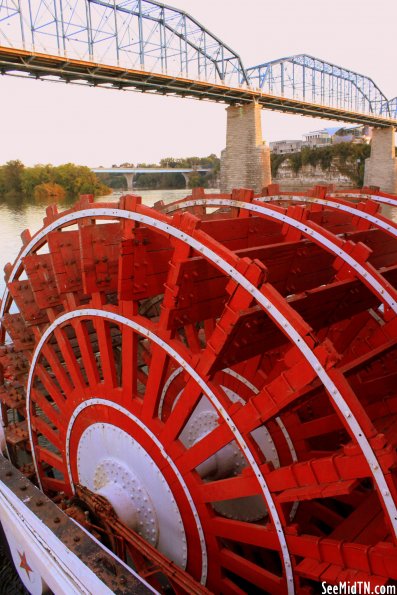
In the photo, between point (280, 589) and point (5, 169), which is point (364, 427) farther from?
point (5, 169)

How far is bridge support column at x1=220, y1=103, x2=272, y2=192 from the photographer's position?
18719mm

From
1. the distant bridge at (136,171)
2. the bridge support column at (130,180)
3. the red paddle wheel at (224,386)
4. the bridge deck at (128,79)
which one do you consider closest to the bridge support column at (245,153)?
→ the bridge deck at (128,79)

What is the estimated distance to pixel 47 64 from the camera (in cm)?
1345

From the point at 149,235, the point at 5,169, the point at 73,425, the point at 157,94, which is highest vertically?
the point at 157,94

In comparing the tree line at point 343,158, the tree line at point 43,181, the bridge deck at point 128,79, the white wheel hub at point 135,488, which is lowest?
the white wheel hub at point 135,488

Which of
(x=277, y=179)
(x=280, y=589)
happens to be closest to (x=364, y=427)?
(x=280, y=589)

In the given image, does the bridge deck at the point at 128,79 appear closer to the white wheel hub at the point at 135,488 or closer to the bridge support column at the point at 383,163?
the bridge support column at the point at 383,163

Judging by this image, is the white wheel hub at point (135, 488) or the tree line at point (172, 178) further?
the tree line at point (172, 178)

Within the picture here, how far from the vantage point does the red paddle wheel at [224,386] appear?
1.95 m

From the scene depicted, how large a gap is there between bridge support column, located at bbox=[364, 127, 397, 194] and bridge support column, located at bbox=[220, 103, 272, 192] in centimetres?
976

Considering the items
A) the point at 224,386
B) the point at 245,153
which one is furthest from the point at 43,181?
the point at 224,386

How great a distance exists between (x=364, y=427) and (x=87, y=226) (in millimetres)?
1706

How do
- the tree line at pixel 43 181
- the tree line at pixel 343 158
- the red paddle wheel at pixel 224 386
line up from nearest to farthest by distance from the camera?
the red paddle wheel at pixel 224 386 → the tree line at pixel 43 181 → the tree line at pixel 343 158

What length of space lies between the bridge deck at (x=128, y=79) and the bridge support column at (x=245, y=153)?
54 centimetres
